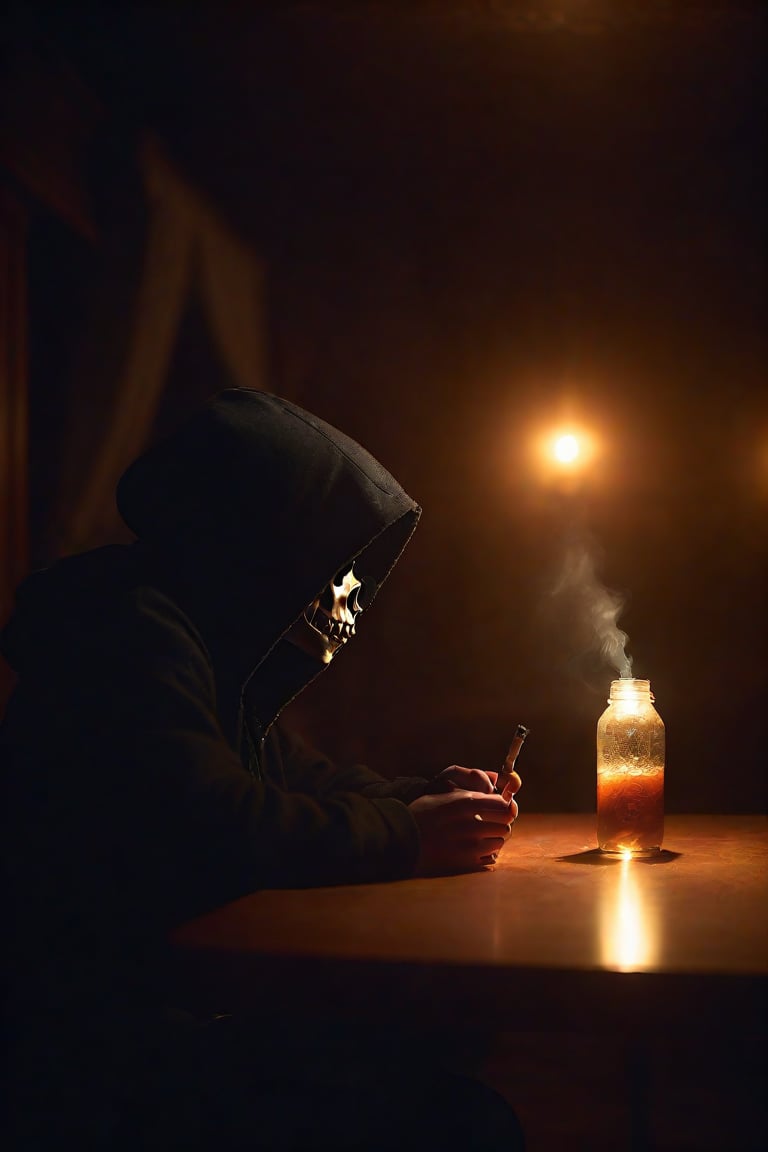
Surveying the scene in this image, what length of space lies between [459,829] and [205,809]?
18.9 inches

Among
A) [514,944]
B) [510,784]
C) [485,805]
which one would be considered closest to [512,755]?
[510,784]

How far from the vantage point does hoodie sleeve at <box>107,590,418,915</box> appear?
1.33 m

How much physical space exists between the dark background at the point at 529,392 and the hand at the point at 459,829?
204 centimetres

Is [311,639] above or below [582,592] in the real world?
below

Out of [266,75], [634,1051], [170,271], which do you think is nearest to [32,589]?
[634,1051]

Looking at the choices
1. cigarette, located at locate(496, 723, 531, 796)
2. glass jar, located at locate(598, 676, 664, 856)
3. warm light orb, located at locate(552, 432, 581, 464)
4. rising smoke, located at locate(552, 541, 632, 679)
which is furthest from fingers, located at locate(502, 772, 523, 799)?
warm light orb, located at locate(552, 432, 581, 464)

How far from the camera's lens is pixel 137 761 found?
4.41 feet

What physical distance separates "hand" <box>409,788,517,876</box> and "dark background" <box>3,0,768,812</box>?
6.68 feet

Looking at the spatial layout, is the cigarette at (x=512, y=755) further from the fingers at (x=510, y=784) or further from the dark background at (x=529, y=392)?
the dark background at (x=529, y=392)

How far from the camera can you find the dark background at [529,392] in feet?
12.1

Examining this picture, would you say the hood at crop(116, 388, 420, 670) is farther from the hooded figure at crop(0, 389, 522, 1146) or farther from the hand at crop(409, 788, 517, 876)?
the hand at crop(409, 788, 517, 876)

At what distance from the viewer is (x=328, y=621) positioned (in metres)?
1.93

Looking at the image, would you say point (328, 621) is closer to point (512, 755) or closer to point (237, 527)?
point (237, 527)

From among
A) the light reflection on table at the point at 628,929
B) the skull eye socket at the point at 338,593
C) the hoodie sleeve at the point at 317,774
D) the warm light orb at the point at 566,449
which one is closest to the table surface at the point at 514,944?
the light reflection on table at the point at 628,929
